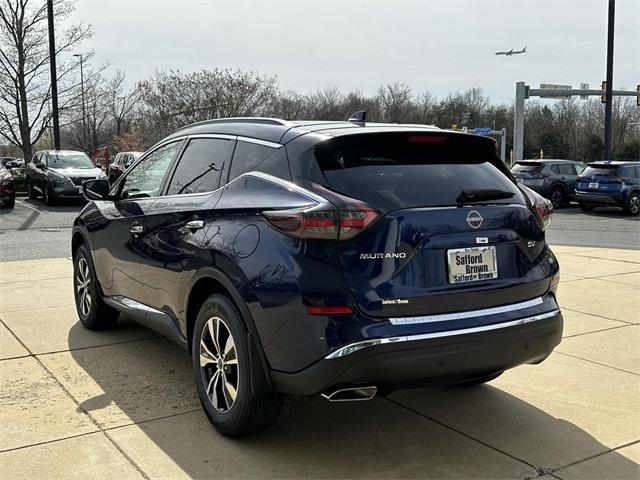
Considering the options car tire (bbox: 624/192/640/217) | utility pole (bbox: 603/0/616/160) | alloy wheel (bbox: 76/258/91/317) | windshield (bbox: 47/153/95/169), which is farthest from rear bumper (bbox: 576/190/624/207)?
alloy wheel (bbox: 76/258/91/317)

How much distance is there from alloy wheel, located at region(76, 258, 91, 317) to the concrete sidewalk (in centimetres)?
34

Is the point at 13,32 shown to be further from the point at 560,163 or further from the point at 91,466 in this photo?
the point at 91,466

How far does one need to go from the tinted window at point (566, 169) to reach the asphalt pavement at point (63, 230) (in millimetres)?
1942

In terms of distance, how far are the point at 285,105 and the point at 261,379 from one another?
136 feet

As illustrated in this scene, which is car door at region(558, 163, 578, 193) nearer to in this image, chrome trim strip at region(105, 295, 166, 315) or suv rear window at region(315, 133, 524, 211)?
chrome trim strip at region(105, 295, 166, 315)

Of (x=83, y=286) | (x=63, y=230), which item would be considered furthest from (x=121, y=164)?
(x=83, y=286)

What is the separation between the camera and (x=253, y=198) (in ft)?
11.9

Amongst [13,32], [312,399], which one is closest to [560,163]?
[13,32]

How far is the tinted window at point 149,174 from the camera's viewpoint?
488cm

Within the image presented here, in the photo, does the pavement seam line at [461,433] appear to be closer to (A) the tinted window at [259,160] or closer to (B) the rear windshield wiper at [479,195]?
(B) the rear windshield wiper at [479,195]

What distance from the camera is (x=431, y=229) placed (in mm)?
3309

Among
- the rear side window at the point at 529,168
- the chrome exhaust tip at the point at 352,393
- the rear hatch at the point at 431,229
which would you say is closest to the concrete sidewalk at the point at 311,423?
the chrome exhaust tip at the point at 352,393

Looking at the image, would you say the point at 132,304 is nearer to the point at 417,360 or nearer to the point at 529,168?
the point at 417,360

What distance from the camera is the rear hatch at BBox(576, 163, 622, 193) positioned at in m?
20.4
